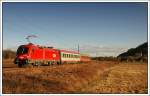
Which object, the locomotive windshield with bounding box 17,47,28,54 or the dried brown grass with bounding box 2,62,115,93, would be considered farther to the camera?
the locomotive windshield with bounding box 17,47,28,54

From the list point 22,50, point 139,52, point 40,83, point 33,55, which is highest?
point 139,52

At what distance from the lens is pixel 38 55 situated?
1717 cm

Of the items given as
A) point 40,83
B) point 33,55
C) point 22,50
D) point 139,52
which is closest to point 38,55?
point 33,55

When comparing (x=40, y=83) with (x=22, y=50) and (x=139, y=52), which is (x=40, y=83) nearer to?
(x=22, y=50)

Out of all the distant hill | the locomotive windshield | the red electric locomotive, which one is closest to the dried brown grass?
the red electric locomotive

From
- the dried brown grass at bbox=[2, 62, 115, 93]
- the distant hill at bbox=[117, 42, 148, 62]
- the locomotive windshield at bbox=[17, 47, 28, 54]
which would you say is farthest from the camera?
the locomotive windshield at bbox=[17, 47, 28, 54]

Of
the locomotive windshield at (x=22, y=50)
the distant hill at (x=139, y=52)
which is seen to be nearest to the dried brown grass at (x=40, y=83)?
the distant hill at (x=139, y=52)

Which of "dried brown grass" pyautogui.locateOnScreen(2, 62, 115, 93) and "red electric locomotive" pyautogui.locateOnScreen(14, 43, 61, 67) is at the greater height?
"red electric locomotive" pyautogui.locateOnScreen(14, 43, 61, 67)

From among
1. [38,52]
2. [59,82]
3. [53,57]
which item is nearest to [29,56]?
[38,52]

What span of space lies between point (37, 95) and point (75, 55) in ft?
35.8

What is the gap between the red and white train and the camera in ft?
53.8

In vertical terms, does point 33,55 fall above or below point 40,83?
above

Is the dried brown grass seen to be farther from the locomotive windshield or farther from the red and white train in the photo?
the locomotive windshield

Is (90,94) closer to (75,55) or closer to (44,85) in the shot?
(44,85)
